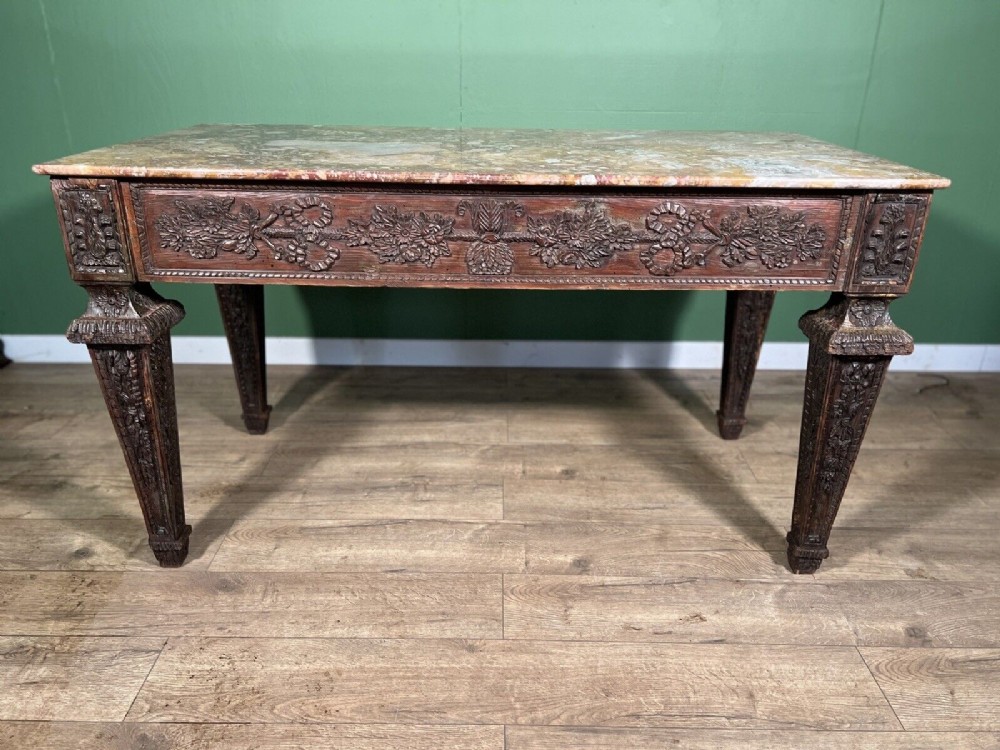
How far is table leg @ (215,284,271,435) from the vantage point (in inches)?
68.4

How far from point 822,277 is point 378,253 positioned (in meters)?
0.72

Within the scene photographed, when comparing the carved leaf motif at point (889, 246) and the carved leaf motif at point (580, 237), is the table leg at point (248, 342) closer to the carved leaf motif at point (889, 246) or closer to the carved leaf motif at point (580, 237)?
the carved leaf motif at point (580, 237)

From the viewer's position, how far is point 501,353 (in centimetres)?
236

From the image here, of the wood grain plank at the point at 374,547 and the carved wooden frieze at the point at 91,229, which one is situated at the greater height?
the carved wooden frieze at the point at 91,229

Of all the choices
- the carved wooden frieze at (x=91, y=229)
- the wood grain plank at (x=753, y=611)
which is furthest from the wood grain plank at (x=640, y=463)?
the carved wooden frieze at (x=91, y=229)

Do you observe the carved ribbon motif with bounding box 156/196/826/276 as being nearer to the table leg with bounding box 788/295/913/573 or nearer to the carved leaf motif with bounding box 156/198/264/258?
the carved leaf motif with bounding box 156/198/264/258

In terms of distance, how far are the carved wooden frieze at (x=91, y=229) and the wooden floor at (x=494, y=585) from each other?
0.61 m

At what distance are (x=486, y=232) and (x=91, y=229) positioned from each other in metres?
0.62

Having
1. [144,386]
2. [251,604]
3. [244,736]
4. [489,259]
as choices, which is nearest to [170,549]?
[251,604]

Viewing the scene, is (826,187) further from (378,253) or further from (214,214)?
(214,214)

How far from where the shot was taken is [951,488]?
1.74 m

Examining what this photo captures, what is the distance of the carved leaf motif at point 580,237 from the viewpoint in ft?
3.84

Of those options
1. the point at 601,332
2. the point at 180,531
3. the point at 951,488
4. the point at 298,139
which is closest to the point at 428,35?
the point at 298,139

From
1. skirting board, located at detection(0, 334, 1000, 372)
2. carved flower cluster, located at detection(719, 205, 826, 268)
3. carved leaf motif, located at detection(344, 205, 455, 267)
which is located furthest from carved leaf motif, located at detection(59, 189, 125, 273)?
skirting board, located at detection(0, 334, 1000, 372)
